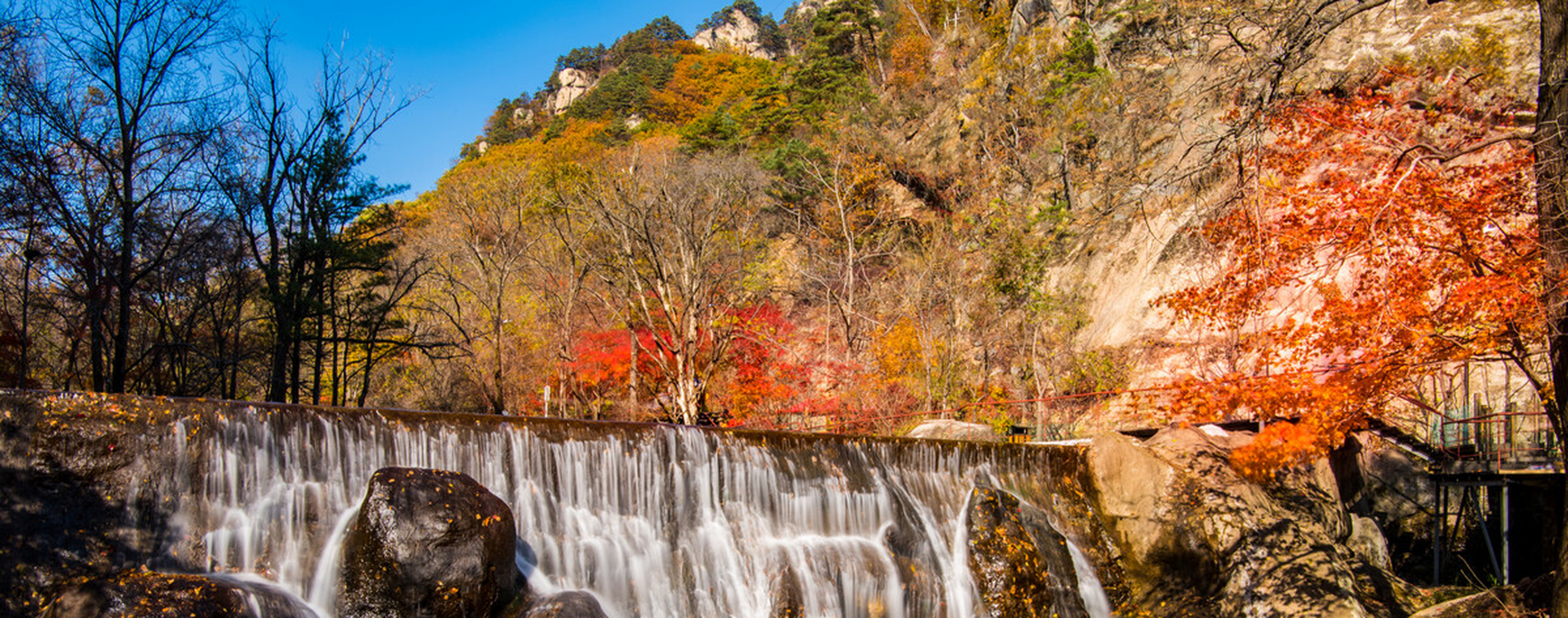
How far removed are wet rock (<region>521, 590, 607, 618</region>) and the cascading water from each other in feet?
2.32

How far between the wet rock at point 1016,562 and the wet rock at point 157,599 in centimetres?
851

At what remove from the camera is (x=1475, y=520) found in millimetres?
19344

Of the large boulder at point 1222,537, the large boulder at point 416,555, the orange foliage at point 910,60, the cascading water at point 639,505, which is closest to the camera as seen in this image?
the large boulder at point 416,555

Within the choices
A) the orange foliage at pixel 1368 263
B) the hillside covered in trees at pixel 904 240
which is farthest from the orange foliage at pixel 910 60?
the orange foliage at pixel 1368 263

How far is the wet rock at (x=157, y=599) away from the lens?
21.5 feet

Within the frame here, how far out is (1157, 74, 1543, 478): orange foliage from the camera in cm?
910

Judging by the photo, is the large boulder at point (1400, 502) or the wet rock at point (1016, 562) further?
the large boulder at point (1400, 502)

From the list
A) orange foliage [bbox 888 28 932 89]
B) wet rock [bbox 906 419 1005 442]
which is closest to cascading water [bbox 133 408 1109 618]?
wet rock [bbox 906 419 1005 442]

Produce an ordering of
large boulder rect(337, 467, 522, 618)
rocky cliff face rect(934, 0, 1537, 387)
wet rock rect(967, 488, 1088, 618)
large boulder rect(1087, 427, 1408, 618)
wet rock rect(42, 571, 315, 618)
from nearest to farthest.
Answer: wet rock rect(42, 571, 315, 618)
large boulder rect(337, 467, 522, 618)
wet rock rect(967, 488, 1088, 618)
large boulder rect(1087, 427, 1408, 618)
rocky cliff face rect(934, 0, 1537, 387)

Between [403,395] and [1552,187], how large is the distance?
98.5ft

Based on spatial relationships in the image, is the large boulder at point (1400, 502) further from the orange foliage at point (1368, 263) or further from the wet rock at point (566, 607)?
the wet rock at point (566, 607)

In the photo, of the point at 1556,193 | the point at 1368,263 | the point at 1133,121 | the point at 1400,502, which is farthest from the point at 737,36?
the point at 1556,193

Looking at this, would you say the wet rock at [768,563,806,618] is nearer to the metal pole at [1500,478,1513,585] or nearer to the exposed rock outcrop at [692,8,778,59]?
the metal pole at [1500,478,1513,585]

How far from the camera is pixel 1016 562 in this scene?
12.5 meters
